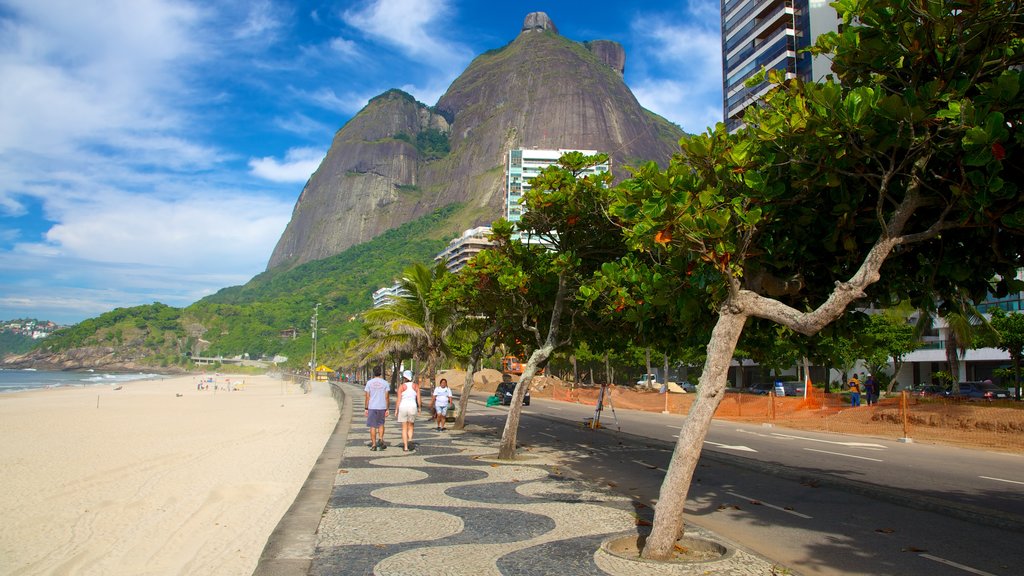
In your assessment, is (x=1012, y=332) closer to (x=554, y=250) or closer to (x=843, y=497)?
(x=554, y=250)

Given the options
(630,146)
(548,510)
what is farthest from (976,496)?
(630,146)

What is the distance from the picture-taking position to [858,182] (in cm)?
666

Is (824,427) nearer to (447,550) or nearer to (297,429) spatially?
(297,429)

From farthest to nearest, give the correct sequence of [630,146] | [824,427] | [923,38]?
[630,146]
[824,427]
[923,38]

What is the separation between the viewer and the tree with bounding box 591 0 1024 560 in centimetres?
533

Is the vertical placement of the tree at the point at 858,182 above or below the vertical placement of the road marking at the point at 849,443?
above

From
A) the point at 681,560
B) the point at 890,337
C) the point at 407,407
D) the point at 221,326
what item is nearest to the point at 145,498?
the point at 407,407

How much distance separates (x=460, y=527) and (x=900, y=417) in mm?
18773

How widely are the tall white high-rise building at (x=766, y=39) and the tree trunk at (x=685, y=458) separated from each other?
159 ft

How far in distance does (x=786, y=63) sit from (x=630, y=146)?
139392 millimetres

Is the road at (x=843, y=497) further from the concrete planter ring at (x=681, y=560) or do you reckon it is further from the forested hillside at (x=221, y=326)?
the forested hillside at (x=221, y=326)

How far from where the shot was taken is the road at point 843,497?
20.7 feet

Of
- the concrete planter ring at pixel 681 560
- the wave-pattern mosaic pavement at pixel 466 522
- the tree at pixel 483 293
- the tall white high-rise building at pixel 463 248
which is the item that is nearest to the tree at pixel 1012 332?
the tree at pixel 483 293

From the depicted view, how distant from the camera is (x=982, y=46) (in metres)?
5.62
